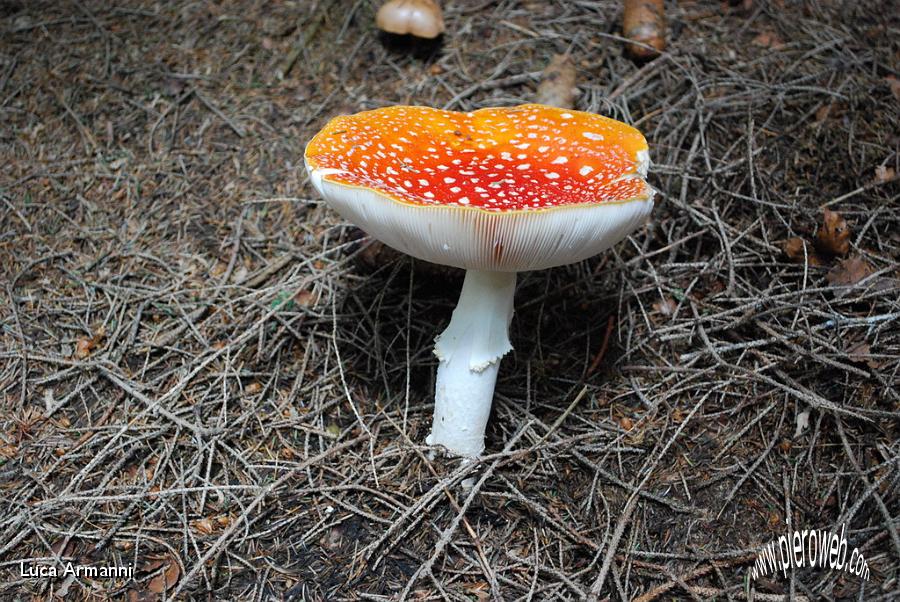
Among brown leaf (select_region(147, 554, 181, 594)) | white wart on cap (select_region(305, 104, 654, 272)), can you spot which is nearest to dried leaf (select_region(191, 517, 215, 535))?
brown leaf (select_region(147, 554, 181, 594))

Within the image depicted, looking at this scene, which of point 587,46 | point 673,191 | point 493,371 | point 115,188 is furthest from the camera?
point 587,46

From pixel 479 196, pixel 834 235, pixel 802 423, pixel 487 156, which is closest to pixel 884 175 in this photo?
pixel 834 235

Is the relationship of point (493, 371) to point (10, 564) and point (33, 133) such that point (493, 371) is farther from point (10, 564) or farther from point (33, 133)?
point (33, 133)

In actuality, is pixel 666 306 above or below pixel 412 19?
below

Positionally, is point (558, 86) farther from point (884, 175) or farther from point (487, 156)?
point (884, 175)

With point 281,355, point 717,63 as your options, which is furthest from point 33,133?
point 717,63

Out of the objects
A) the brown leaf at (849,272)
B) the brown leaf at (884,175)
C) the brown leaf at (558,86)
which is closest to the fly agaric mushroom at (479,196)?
the brown leaf at (558,86)
